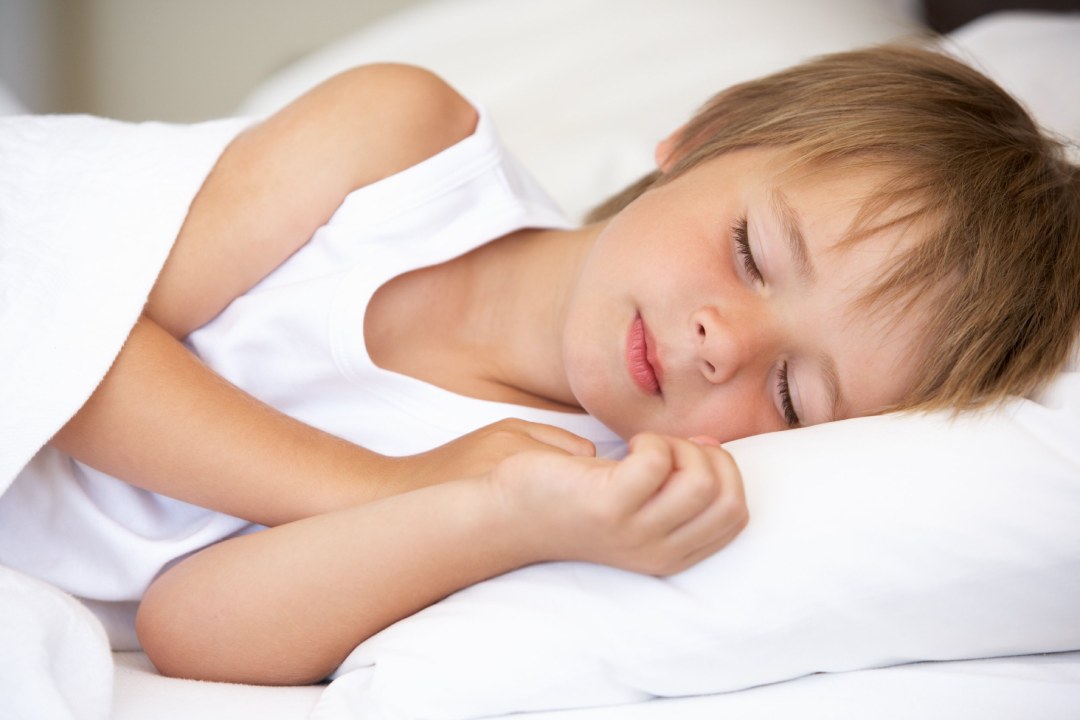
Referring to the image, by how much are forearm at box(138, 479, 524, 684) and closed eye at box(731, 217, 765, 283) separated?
34 centimetres

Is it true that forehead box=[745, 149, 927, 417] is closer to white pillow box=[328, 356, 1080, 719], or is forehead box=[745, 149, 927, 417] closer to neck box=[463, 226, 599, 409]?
white pillow box=[328, 356, 1080, 719]

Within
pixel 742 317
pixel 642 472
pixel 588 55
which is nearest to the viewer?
pixel 642 472

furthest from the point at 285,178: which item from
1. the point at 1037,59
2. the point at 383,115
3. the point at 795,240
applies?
the point at 1037,59

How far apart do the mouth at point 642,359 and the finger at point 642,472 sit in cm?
26

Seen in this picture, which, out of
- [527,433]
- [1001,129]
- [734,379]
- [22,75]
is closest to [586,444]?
[527,433]

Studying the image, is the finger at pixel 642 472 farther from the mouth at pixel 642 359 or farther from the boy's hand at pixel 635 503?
the mouth at pixel 642 359

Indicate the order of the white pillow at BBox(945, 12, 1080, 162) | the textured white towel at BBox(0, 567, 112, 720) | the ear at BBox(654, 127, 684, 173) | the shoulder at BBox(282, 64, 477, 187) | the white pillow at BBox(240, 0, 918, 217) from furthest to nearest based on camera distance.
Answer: the white pillow at BBox(240, 0, 918, 217), the white pillow at BBox(945, 12, 1080, 162), the ear at BBox(654, 127, 684, 173), the shoulder at BBox(282, 64, 477, 187), the textured white towel at BBox(0, 567, 112, 720)

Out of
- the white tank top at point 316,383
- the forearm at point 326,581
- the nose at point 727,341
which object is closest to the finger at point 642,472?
the forearm at point 326,581

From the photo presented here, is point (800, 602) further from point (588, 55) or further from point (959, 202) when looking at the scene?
point (588, 55)

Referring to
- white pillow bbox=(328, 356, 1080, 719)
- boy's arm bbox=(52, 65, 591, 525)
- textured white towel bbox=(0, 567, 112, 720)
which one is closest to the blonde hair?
white pillow bbox=(328, 356, 1080, 719)

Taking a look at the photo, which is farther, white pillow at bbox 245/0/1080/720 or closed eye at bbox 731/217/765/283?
closed eye at bbox 731/217/765/283

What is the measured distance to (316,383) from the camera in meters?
0.99

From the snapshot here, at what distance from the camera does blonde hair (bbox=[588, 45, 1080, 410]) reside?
83 cm

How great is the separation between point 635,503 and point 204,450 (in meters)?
0.40
